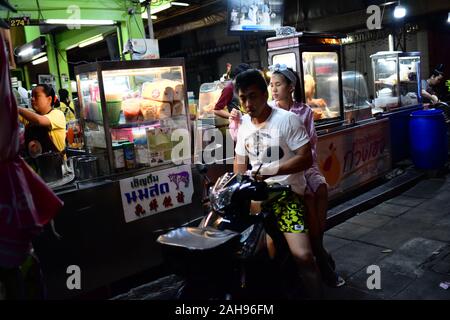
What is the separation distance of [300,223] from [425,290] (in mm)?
1729

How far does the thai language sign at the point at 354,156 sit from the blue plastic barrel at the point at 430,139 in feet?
1.91

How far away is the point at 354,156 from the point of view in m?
6.72

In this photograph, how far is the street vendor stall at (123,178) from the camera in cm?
378

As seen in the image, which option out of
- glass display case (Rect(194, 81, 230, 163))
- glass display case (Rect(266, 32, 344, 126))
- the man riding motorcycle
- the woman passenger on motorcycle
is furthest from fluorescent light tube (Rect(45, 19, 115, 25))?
the man riding motorcycle

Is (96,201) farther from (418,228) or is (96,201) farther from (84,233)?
(418,228)

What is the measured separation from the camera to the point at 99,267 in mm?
3957

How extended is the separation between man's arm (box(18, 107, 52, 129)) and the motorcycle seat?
2918mm

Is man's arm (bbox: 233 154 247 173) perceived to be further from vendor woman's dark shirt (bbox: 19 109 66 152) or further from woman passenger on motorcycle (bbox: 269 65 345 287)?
vendor woman's dark shirt (bbox: 19 109 66 152)

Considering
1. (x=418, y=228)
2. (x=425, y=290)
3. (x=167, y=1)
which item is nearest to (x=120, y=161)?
(x=425, y=290)

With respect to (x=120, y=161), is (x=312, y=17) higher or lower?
higher

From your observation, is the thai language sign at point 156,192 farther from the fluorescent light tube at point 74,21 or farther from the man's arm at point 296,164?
the fluorescent light tube at point 74,21

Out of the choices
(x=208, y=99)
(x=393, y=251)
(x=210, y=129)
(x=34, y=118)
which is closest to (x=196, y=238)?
(x=34, y=118)
